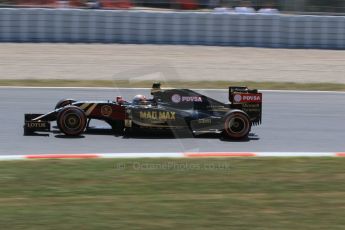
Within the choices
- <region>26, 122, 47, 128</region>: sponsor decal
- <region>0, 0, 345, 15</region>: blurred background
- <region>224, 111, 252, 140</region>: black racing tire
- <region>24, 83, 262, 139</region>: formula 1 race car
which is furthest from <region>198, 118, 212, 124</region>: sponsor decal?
<region>0, 0, 345, 15</region>: blurred background

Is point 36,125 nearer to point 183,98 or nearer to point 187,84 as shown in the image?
point 183,98

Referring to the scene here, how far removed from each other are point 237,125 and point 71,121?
2.24 metres

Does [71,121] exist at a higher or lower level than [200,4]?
lower

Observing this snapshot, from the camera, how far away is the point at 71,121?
976 centimetres

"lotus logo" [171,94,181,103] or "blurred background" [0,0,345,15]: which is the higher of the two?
"blurred background" [0,0,345,15]

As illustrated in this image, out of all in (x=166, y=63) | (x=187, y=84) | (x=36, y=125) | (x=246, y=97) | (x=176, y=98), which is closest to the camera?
(x=36, y=125)

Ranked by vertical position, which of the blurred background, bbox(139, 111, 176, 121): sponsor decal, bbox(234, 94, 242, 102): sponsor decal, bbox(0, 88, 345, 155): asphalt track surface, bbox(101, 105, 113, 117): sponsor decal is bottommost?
bbox(0, 88, 345, 155): asphalt track surface

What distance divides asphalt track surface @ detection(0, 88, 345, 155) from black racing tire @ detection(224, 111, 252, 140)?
0.37 ft

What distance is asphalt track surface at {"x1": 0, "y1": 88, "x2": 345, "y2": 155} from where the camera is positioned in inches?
371

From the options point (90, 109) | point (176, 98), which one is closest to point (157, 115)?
point (176, 98)

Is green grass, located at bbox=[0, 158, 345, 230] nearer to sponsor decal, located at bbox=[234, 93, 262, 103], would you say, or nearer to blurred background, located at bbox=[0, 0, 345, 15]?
sponsor decal, located at bbox=[234, 93, 262, 103]

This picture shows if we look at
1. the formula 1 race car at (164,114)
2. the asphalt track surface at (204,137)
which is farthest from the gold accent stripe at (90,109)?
the asphalt track surface at (204,137)

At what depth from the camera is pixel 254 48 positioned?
2003 centimetres

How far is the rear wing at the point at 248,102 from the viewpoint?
10094 millimetres
